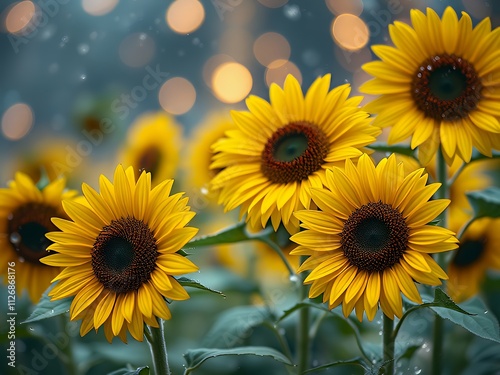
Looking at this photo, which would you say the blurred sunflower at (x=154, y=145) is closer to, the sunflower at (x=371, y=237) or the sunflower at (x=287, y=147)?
the sunflower at (x=287, y=147)

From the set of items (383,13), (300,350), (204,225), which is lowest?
(300,350)

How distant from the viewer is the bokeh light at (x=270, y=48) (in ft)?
2.81

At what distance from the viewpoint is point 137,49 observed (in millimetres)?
828

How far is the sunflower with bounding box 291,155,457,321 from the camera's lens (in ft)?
1.38

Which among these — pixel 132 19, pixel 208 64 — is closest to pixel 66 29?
pixel 132 19

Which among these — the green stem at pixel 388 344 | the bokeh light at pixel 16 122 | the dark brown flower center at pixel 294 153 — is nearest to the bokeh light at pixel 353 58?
the dark brown flower center at pixel 294 153

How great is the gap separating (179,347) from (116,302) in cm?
33

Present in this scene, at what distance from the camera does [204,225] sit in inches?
33.5

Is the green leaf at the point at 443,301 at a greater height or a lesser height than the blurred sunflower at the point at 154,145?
lesser

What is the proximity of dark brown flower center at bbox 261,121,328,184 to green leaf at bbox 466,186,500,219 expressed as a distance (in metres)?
0.16

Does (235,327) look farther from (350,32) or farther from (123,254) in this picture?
(350,32)

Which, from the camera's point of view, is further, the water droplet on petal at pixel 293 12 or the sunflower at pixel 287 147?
the water droplet on petal at pixel 293 12

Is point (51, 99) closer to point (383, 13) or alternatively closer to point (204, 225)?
point (204, 225)

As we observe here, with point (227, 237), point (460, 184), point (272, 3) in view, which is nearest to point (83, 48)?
point (272, 3)
